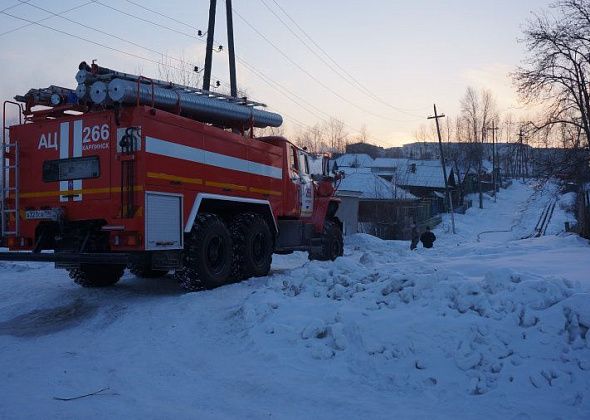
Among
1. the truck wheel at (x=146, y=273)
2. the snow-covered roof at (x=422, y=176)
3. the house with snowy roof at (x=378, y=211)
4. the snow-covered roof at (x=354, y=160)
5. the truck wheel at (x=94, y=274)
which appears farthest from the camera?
the snow-covered roof at (x=354, y=160)

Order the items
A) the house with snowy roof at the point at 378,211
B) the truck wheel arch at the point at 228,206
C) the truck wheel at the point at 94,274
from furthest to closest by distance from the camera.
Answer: the house with snowy roof at the point at 378,211 < the truck wheel at the point at 94,274 < the truck wheel arch at the point at 228,206

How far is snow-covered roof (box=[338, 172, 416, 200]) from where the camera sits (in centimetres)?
4896

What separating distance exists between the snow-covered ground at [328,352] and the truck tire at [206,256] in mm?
858

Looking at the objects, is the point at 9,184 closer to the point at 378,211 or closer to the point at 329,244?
the point at 329,244

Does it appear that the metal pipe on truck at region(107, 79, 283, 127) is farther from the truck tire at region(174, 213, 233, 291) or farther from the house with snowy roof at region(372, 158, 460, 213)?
the house with snowy roof at region(372, 158, 460, 213)

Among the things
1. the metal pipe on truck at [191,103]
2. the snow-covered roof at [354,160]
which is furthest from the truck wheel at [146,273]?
the snow-covered roof at [354,160]

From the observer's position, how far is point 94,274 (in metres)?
11.2

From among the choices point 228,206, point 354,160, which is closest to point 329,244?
point 228,206

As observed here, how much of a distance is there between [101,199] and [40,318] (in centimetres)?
203

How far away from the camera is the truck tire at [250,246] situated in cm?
1120

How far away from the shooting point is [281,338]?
22.1 feet

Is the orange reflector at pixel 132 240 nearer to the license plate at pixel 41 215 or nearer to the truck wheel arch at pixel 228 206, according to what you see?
the truck wheel arch at pixel 228 206

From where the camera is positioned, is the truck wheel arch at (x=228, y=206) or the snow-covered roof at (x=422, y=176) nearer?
the truck wheel arch at (x=228, y=206)

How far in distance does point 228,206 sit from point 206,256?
148 centimetres
